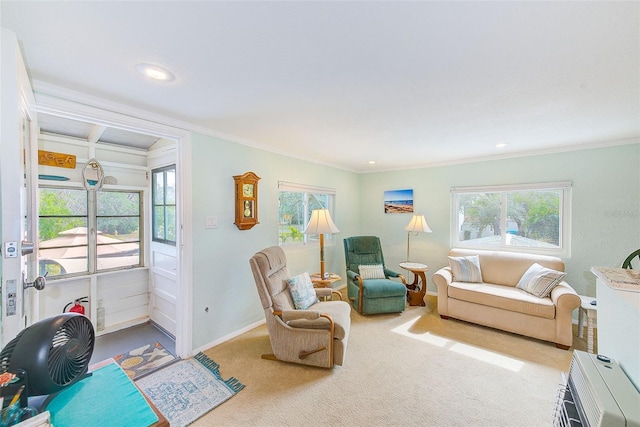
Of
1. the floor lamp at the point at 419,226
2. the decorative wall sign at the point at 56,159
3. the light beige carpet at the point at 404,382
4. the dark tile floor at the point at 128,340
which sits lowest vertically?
the dark tile floor at the point at 128,340

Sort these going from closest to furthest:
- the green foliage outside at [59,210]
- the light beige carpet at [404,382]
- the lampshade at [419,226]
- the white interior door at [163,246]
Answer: the light beige carpet at [404,382], the green foliage outside at [59,210], the white interior door at [163,246], the lampshade at [419,226]

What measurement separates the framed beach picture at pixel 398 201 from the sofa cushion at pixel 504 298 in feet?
5.21

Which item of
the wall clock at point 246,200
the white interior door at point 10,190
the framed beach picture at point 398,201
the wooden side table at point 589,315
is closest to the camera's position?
the white interior door at point 10,190

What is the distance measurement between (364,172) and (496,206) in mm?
2262

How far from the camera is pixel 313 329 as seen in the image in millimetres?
2254

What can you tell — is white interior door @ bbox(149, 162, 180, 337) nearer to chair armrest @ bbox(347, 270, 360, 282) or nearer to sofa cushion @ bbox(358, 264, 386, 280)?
chair armrest @ bbox(347, 270, 360, 282)

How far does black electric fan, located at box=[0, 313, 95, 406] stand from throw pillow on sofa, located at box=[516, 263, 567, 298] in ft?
12.9

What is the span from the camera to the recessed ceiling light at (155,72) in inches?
58.4

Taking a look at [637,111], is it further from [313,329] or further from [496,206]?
[313,329]

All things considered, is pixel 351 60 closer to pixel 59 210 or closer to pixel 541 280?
pixel 541 280

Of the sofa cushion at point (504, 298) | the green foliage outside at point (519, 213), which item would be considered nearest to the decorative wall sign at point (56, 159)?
the sofa cushion at point (504, 298)

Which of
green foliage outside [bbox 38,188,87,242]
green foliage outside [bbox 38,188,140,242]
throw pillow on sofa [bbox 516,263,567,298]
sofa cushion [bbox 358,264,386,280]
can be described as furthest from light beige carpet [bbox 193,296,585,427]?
green foliage outside [bbox 38,188,87,242]

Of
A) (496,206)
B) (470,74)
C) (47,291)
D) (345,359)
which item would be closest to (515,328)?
(496,206)

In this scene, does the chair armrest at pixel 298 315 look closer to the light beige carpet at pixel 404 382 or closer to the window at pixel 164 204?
the light beige carpet at pixel 404 382
